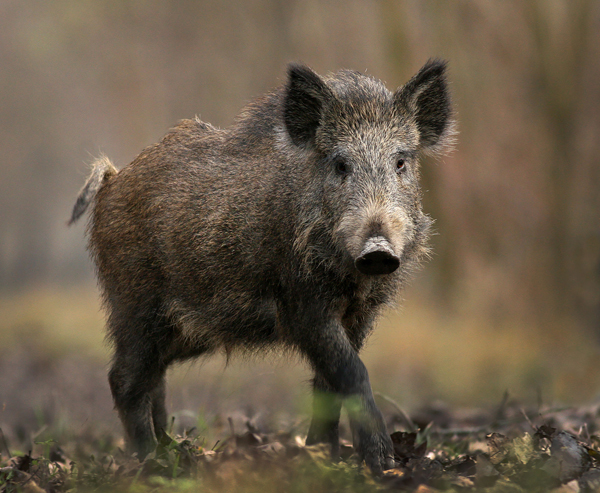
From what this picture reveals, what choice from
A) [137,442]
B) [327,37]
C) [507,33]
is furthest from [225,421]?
[327,37]

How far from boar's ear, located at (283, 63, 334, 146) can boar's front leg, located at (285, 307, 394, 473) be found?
1.12 m

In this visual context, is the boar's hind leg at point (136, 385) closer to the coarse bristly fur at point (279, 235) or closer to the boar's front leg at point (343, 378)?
the coarse bristly fur at point (279, 235)

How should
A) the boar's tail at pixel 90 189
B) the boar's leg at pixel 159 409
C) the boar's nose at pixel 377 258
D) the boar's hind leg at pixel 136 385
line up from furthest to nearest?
1. the boar's tail at pixel 90 189
2. the boar's leg at pixel 159 409
3. the boar's hind leg at pixel 136 385
4. the boar's nose at pixel 377 258

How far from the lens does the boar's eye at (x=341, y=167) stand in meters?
4.32

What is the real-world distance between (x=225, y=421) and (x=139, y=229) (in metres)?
Answer: 2.07

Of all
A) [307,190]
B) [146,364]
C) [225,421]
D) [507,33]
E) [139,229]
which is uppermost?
[507,33]

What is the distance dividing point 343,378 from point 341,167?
1.23 m

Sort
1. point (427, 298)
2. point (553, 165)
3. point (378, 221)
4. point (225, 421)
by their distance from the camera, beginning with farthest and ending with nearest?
point (427, 298) → point (553, 165) → point (225, 421) → point (378, 221)

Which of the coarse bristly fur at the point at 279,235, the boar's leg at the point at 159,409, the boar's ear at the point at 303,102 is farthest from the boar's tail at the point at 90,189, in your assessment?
the boar's ear at the point at 303,102

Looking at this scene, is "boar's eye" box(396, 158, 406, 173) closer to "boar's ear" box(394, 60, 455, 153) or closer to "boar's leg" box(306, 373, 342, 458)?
"boar's ear" box(394, 60, 455, 153)

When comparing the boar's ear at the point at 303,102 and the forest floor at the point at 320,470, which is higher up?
the boar's ear at the point at 303,102

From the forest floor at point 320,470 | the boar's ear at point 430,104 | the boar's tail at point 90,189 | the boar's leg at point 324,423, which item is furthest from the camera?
the boar's tail at point 90,189

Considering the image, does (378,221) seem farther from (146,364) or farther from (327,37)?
(327,37)

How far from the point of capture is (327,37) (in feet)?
A: 36.3
